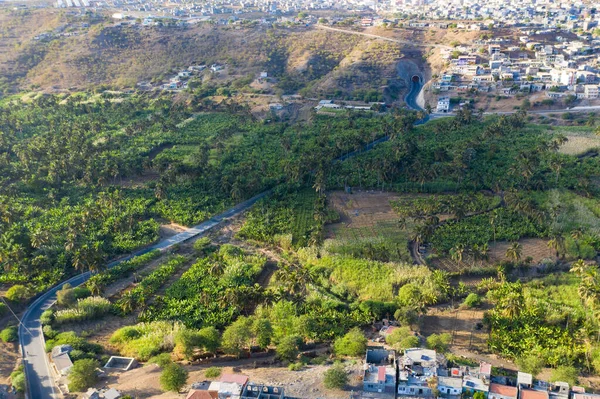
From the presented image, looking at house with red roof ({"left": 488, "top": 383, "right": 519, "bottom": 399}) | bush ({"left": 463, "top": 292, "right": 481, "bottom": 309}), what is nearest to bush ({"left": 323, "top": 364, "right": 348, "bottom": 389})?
house with red roof ({"left": 488, "top": 383, "right": 519, "bottom": 399})

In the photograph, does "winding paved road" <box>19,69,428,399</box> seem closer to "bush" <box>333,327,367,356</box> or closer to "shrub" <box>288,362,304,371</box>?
"shrub" <box>288,362,304,371</box>

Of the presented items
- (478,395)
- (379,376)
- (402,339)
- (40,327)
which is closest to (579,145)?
(402,339)

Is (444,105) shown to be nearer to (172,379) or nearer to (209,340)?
(209,340)

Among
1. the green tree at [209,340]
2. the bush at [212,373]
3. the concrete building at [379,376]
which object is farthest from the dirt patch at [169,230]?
the concrete building at [379,376]

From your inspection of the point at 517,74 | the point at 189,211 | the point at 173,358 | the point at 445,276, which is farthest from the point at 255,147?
the point at 517,74

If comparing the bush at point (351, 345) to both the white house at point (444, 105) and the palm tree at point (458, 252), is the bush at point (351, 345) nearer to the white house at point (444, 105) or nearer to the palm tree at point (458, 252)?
the palm tree at point (458, 252)

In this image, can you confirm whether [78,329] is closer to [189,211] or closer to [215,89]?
[189,211]
